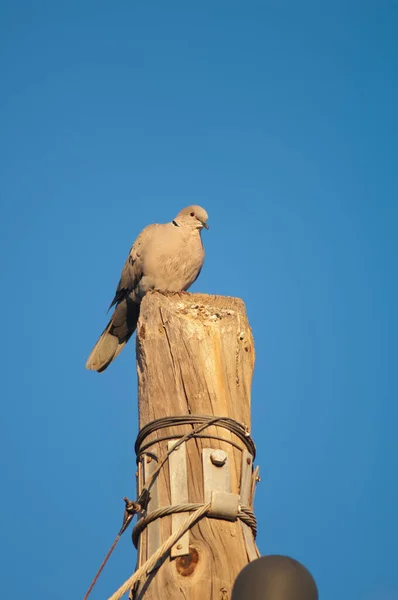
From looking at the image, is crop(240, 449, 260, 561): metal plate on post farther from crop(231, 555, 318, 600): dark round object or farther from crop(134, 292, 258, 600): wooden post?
crop(231, 555, 318, 600): dark round object

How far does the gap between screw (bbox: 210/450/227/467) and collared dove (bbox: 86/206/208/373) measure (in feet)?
10.5

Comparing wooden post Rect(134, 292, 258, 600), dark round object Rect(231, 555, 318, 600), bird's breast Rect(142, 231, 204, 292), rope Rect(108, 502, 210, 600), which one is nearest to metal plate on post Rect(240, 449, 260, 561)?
wooden post Rect(134, 292, 258, 600)

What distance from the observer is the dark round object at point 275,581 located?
2195mm

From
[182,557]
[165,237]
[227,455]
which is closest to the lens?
[182,557]

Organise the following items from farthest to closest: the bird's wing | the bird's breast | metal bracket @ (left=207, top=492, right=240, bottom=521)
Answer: the bird's wing, the bird's breast, metal bracket @ (left=207, top=492, right=240, bottom=521)

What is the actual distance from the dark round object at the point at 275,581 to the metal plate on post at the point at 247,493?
1191 mm

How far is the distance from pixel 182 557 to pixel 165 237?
13.5ft

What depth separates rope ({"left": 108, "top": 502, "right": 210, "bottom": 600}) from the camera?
3242 mm

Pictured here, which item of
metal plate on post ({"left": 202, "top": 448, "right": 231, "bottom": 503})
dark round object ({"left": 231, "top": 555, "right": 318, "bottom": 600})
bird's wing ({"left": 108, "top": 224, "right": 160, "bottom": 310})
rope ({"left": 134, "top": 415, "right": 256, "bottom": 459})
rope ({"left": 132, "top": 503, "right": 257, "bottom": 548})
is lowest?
dark round object ({"left": 231, "top": 555, "right": 318, "bottom": 600})

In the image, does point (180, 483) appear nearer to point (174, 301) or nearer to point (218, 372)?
point (218, 372)

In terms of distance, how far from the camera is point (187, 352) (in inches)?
157

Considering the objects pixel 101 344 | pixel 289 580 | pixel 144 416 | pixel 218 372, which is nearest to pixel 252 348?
pixel 218 372

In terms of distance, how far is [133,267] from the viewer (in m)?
7.33

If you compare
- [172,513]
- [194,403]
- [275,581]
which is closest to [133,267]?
[194,403]
